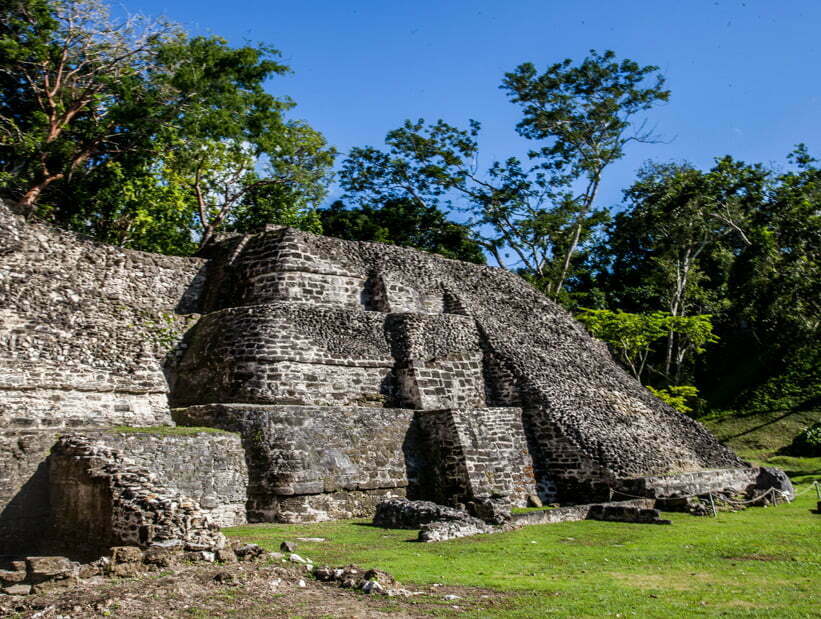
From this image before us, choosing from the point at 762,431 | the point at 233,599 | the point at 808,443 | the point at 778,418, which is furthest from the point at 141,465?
the point at 778,418

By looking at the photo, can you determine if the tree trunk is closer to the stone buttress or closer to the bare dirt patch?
the stone buttress

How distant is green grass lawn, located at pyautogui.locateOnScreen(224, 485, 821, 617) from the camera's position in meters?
7.14

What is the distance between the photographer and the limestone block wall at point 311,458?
44.2 feet

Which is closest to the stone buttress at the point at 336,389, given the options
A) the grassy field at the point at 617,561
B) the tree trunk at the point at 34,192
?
the grassy field at the point at 617,561

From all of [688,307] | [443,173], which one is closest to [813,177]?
[688,307]

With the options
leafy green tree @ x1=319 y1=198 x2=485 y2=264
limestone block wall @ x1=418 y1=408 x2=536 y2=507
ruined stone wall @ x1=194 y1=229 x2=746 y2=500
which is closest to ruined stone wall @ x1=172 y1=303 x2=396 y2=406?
ruined stone wall @ x1=194 y1=229 x2=746 y2=500

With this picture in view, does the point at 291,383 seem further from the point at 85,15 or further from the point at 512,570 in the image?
the point at 85,15

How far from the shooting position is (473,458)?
15570 millimetres

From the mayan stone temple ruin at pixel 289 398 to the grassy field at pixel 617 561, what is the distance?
1562 mm

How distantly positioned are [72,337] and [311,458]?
4726 millimetres

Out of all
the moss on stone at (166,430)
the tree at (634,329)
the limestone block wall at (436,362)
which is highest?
the tree at (634,329)

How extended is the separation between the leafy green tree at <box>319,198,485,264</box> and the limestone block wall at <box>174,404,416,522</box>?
1764 centimetres

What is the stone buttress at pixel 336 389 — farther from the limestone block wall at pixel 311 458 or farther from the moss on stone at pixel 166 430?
the moss on stone at pixel 166 430

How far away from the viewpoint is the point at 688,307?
117 ft
